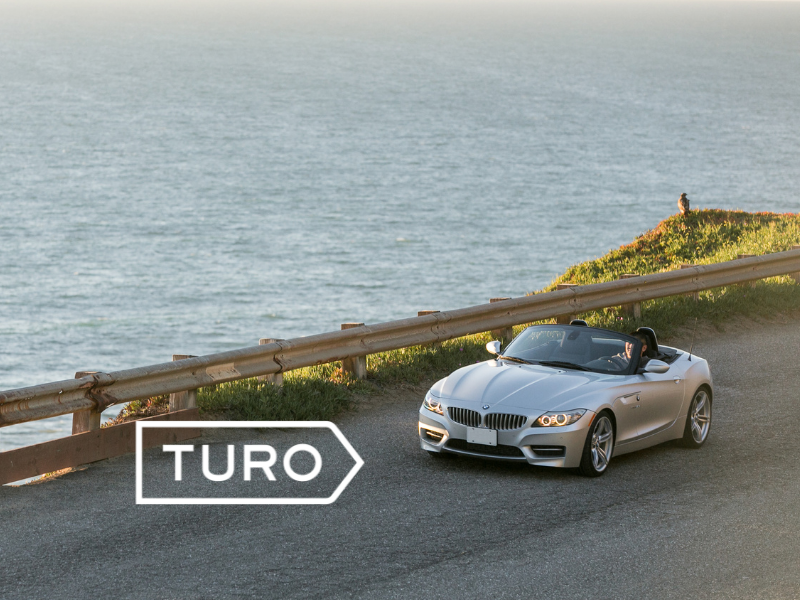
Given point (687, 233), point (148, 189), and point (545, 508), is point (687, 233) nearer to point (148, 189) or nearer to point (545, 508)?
point (545, 508)

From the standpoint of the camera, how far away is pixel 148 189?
351ft

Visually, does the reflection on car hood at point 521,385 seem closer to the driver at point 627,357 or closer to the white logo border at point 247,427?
the driver at point 627,357

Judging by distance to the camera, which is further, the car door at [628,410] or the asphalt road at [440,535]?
the car door at [628,410]

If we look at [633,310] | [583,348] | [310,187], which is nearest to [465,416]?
[583,348]

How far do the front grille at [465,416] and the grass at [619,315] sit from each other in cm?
211

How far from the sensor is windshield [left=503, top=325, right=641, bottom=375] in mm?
10230

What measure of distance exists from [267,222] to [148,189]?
19832mm

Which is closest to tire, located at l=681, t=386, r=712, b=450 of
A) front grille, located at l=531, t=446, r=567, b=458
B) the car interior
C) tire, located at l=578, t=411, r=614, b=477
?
the car interior

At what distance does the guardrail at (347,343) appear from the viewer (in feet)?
30.7

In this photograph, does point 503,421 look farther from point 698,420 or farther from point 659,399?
point 698,420

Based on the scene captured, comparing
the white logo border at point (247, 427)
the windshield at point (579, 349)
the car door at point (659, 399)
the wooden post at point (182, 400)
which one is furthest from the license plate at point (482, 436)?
the wooden post at point (182, 400)

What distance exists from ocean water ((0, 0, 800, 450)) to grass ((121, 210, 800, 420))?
2571 centimetres

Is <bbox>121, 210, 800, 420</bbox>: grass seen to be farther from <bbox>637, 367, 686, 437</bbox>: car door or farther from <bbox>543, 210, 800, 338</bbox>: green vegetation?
<bbox>637, 367, 686, 437</bbox>: car door

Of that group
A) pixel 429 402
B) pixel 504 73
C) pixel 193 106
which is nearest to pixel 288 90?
pixel 193 106
